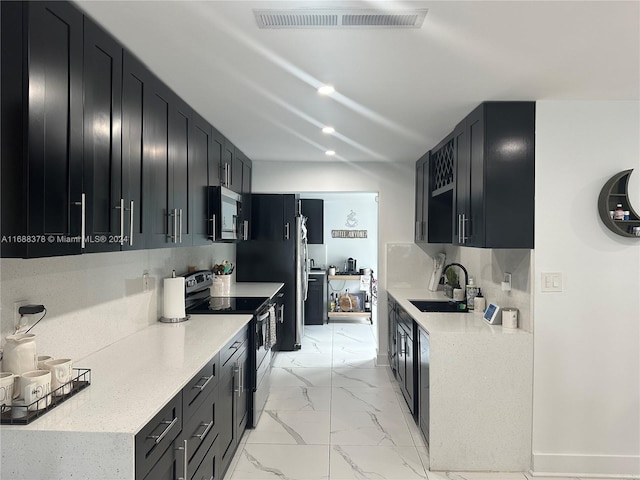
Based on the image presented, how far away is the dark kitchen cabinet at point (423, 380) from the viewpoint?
2.91 metres

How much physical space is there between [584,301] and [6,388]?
118 inches

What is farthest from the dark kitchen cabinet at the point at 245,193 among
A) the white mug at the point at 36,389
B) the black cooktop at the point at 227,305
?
the white mug at the point at 36,389

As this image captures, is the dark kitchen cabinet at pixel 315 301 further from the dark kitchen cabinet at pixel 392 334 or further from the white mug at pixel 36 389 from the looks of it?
the white mug at pixel 36 389

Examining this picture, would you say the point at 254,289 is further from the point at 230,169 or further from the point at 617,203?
the point at 617,203

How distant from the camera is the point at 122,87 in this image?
76.3 inches

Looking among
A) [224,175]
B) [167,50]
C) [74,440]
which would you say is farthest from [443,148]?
[74,440]

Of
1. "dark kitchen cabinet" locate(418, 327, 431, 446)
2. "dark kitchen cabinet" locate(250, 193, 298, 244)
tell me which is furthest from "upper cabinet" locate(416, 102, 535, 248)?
"dark kitchen cabinet" locate(250, 193, 298, 244)

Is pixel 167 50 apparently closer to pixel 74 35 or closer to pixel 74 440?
pixel 74 35

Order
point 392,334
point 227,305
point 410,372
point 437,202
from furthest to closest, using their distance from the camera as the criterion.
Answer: point 392,334 → point 437,202 → point 227,305 → point 410,372

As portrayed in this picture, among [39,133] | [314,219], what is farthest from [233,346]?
[314,219]

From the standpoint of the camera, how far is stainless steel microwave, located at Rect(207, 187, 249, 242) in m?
3.39

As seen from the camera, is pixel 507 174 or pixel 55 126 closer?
pixel 55 126

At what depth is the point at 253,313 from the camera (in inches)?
129

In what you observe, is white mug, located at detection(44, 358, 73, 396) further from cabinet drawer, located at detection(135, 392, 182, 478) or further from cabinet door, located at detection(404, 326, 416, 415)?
cabinet door, located at detection(404, 326, 416, 415)
